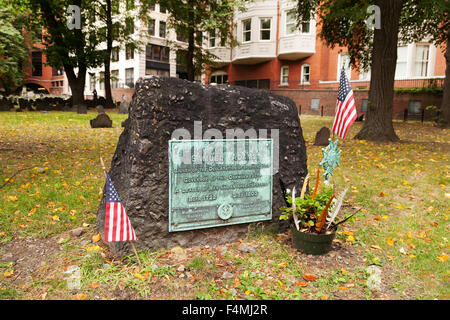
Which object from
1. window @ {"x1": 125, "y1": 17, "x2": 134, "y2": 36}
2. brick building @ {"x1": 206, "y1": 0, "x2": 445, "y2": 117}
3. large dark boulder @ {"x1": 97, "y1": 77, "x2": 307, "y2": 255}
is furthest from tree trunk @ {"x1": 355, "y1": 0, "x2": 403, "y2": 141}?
window @ {"x1": 125, "y1": 17, "x2": 134, "y2": 36}

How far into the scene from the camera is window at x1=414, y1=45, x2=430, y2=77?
79.4 ft

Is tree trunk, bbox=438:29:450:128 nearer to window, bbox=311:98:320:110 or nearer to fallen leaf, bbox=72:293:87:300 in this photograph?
window, bbox=311:98:320:110

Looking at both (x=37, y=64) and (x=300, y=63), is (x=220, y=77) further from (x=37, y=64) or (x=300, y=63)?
(x=37, y=64)

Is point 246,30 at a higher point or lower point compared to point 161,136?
higher

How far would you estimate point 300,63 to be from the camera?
2955 centimetres

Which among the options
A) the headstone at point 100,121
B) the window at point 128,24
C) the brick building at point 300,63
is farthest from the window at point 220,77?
the headstone at point 100,121

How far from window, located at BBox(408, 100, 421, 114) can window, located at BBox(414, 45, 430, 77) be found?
302 cm

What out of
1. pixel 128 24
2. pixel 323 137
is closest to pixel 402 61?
pixel 323 137

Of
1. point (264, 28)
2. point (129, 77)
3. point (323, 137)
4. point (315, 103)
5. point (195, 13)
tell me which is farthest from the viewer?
point (129, 77)

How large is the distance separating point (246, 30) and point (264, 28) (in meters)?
1.97

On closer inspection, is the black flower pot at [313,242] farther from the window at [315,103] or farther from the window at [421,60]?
the window at [421,60]

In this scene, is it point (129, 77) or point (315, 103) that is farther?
point (129, 77)

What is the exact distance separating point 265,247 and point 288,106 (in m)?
1.78
